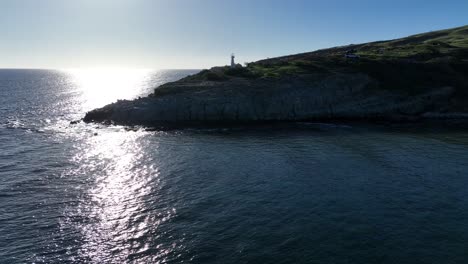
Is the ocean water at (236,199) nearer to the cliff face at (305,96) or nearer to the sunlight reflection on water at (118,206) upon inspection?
the sunlight reflection on water at (118,206)

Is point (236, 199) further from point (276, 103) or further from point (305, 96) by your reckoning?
point (305, 96)

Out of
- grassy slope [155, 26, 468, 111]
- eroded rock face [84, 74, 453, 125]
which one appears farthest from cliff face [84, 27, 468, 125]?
grassy slope [155, 26, 468, 111]

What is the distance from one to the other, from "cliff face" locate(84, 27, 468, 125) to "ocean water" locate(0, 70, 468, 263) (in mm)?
16649

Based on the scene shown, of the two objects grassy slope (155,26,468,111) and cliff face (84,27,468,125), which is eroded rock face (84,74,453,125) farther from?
grassy slope (155,26,468,111)

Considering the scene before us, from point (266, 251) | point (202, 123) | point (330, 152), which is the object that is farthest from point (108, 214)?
point (202, 123)

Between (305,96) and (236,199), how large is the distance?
176 feet

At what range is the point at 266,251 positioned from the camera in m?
27.2

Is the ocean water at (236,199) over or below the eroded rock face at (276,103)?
below

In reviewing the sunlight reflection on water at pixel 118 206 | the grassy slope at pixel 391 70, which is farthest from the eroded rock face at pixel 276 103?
the sunlight reflection on water at pixel 118 206

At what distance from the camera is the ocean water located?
27656mm

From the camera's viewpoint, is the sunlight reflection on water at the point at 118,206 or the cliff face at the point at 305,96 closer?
the sunlight reflection on water at the point at 118,206

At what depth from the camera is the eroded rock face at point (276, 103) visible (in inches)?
3174

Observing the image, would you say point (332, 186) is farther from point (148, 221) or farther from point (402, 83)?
point (402, 83)

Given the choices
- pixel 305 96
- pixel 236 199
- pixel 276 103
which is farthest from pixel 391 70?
pixel 236 199
